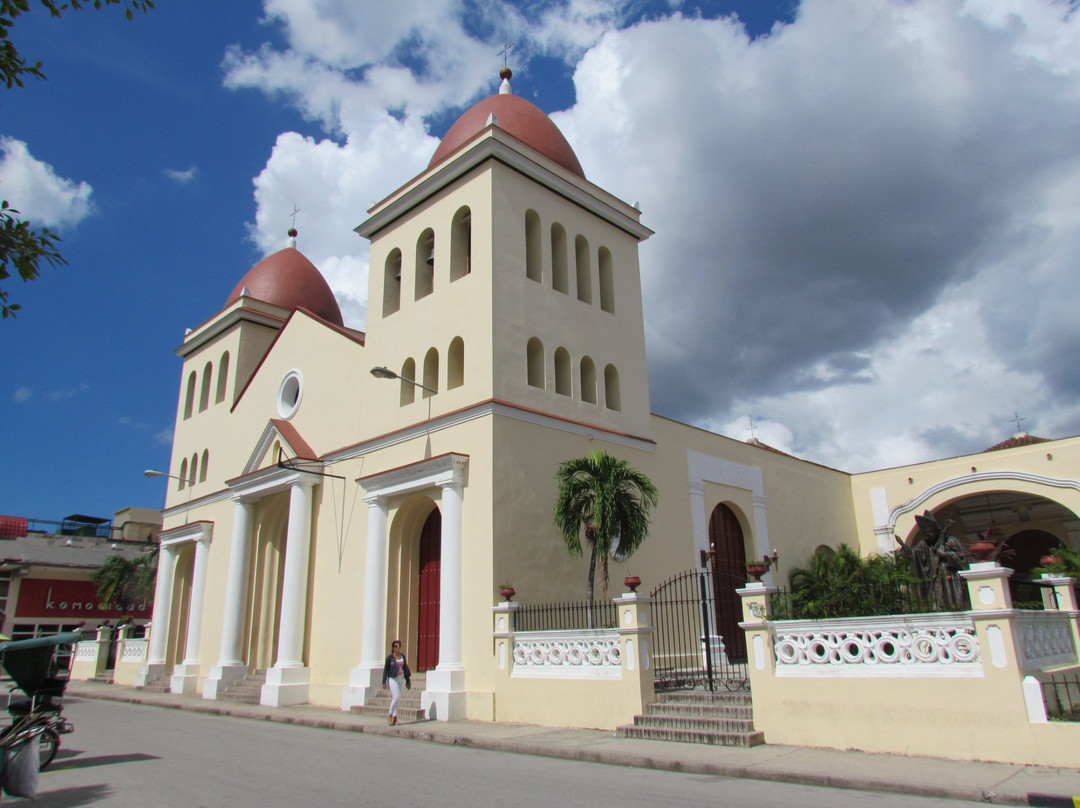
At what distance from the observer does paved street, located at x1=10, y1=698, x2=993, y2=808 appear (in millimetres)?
7262

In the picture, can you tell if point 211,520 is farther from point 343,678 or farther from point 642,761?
point 642,761

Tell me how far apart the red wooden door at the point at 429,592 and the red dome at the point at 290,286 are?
37.4 feet

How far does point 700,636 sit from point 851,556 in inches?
330

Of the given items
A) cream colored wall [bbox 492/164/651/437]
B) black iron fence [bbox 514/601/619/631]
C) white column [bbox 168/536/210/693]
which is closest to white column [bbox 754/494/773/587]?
cream colored wall [bbox 492/164/651/437]

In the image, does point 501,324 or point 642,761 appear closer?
point 642,761

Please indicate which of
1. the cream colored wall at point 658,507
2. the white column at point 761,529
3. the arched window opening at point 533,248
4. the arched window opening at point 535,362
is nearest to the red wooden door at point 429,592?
the cream colored wall at point 658,507

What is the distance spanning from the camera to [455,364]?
56.9ft

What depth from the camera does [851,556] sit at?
2456cm

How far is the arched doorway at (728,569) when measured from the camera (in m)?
20.5

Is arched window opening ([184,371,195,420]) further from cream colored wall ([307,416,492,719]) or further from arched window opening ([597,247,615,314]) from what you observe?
arched window opening ([597,247,615,314])

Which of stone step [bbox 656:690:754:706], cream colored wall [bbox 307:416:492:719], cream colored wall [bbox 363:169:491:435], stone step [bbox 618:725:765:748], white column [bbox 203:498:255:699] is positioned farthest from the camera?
white column [bbox 203:498:255:699]

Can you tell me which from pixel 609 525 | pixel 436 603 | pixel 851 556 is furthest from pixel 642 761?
pixel 851 556

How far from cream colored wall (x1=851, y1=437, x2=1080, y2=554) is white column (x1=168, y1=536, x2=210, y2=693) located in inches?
854

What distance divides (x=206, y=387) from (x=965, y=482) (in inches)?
996
